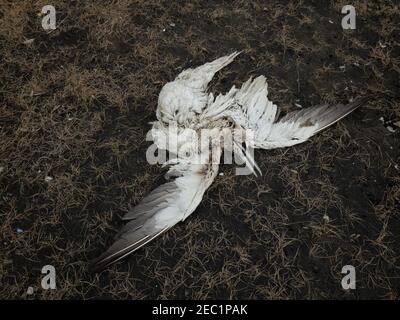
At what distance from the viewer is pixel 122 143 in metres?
2.65

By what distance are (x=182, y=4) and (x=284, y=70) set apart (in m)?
1.17

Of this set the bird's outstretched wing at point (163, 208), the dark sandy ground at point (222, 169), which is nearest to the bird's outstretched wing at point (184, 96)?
the dark sandy ground at point (222, 169)

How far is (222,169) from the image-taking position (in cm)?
255

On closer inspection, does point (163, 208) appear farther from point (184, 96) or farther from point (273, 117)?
point (273, 117)

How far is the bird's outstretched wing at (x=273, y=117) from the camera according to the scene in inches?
101

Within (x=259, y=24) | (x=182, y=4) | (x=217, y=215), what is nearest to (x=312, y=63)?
(x=259, y=24)

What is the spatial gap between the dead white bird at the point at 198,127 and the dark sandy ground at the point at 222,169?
0.33 ft

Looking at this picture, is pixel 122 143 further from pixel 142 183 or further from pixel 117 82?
pixel 117 82

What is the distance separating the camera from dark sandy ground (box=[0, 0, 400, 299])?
87.2 inches

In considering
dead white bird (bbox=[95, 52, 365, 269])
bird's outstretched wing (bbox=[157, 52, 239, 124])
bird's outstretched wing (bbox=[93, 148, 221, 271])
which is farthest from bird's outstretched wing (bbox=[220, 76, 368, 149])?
bird's outstretched wing (bbox=[93, 148, 221, 271])

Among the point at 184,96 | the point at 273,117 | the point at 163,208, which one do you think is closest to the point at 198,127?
the point at 184,96

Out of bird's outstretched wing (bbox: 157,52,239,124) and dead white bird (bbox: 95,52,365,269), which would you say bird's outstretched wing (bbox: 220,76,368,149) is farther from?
bird's outstretched wing (bbox: 157,52,239,124)

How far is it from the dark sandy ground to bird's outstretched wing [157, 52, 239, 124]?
0.45 feet

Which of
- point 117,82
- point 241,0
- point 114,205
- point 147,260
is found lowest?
point 147,260
